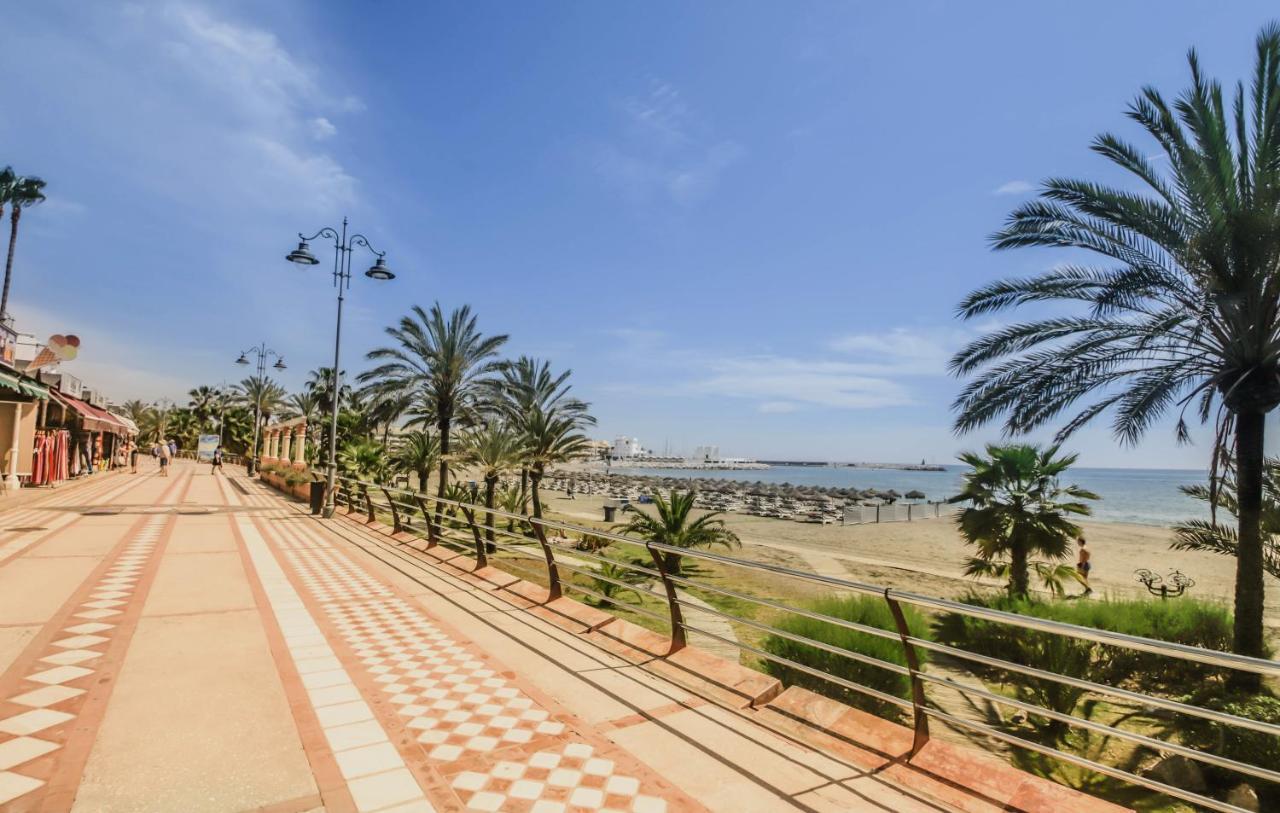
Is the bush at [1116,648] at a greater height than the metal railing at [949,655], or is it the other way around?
the metal railing at [949,655]

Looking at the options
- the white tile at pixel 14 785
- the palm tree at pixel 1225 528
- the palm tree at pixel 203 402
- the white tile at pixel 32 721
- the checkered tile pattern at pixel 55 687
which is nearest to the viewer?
the white tile at pixel 14 785

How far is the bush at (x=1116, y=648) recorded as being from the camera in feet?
29.8

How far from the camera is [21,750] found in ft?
11.5

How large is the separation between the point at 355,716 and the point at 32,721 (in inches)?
78.1

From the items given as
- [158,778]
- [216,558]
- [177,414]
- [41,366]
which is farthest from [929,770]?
[177,414]

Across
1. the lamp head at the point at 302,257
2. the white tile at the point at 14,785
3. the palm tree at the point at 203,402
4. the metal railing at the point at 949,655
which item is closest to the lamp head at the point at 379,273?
the lamp head at the point at 302,257

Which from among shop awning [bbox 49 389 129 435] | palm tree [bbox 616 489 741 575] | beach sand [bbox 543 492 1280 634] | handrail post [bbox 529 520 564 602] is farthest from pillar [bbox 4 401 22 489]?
handrail post [bbox 529 520 564 602]

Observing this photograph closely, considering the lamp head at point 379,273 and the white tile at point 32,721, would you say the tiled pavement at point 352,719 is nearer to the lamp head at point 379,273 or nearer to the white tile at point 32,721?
the white tile at point 32,721

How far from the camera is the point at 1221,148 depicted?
830cm

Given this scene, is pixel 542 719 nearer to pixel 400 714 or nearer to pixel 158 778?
pixel 400 714

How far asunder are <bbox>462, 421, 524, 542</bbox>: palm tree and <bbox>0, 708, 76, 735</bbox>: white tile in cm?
1625

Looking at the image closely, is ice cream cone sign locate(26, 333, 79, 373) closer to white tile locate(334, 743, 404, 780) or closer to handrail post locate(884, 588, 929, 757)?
white tile locate(334, 743, 404, 780)

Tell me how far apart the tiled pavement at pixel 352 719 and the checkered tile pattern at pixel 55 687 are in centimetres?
2

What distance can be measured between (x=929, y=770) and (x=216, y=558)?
10.9 metres
